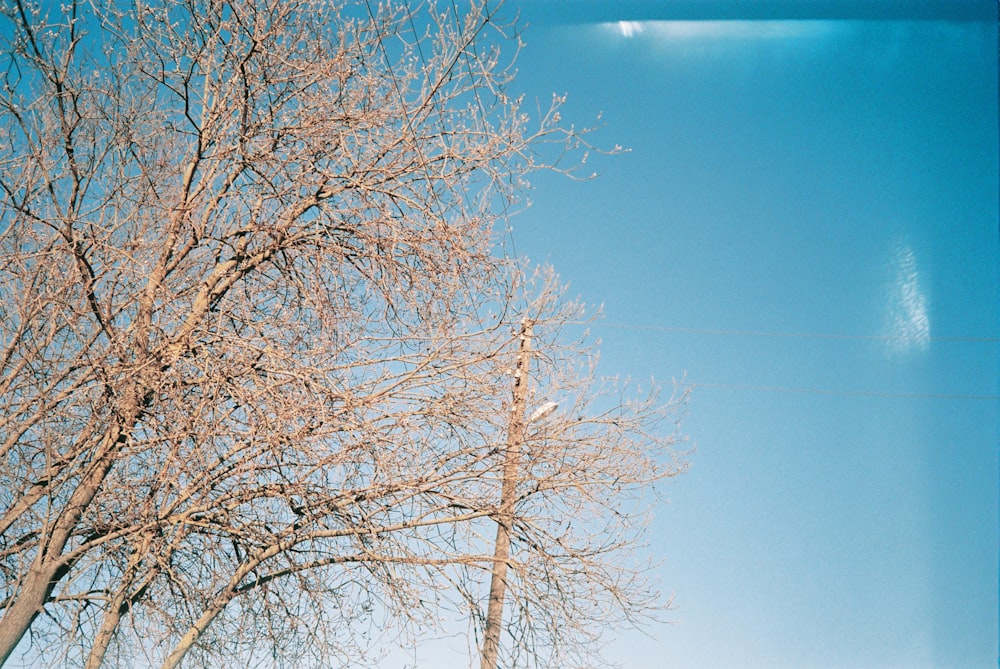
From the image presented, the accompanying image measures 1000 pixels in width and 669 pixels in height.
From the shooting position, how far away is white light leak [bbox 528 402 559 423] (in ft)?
20.0

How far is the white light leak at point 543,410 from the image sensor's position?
6098 mm

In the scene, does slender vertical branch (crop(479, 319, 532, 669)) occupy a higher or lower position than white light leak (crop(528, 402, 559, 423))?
lower

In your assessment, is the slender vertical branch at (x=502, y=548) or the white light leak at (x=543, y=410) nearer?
the slender vertical branch at (x=502, y=548)

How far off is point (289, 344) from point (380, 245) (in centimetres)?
74

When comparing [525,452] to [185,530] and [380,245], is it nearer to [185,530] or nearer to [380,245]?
[380,245]

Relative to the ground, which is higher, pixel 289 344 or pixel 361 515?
pixel 289 344

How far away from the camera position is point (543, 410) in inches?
245

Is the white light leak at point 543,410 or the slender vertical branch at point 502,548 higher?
the white light leak at point 543,410

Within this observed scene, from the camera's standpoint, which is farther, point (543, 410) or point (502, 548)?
point (543, 410)

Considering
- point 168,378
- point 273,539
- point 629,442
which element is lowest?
point 273,539

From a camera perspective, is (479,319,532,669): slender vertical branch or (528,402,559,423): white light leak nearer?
(479,319,532,669): slender vertical branch

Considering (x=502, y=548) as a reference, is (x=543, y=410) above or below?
above

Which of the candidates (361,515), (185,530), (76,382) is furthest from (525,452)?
(76,382)

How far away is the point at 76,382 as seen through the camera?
15.3ft
